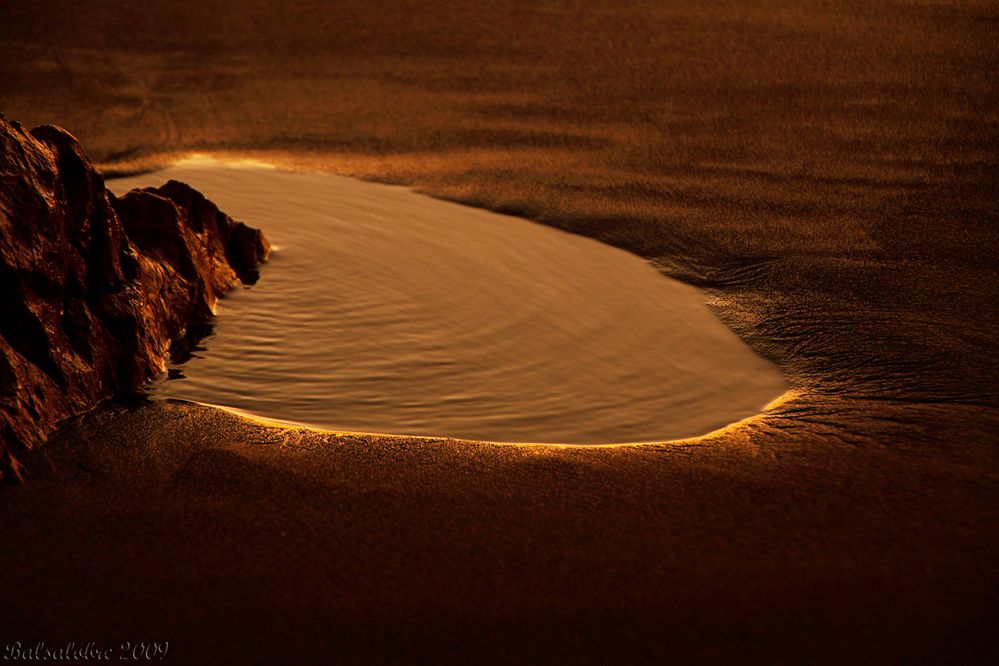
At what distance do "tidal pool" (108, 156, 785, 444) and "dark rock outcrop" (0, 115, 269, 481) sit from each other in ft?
0.52

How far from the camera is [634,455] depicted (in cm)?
278

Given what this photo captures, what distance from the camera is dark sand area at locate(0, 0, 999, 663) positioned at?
2.15 meters

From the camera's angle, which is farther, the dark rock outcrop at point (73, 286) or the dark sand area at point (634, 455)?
the dark rock outcrop at point (73, 286)

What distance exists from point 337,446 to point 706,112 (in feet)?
12.9

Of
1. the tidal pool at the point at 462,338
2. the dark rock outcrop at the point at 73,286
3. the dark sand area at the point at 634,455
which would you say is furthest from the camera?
the tidal pool at the point at 462,338

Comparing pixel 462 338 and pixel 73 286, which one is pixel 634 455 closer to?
pixel 462 338

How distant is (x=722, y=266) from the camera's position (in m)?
4.22

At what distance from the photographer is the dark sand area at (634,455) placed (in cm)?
215

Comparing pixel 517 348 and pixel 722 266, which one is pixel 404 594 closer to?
pixel 517 348

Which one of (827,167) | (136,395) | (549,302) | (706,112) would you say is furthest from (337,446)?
(706,112)

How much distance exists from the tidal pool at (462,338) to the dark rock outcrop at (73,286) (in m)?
0.16

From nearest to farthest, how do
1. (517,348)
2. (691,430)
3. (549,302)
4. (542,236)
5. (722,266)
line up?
(691,430) → (517,348) → (549,302) → (722,266) → (542,236)

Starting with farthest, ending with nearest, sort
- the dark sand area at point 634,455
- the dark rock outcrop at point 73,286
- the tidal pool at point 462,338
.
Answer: the tidal pool at point 462,338 < the dark rock outcrop at point 73,286 < the dark sand area at point 634,455

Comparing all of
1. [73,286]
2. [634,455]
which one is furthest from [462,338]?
[73,286]
